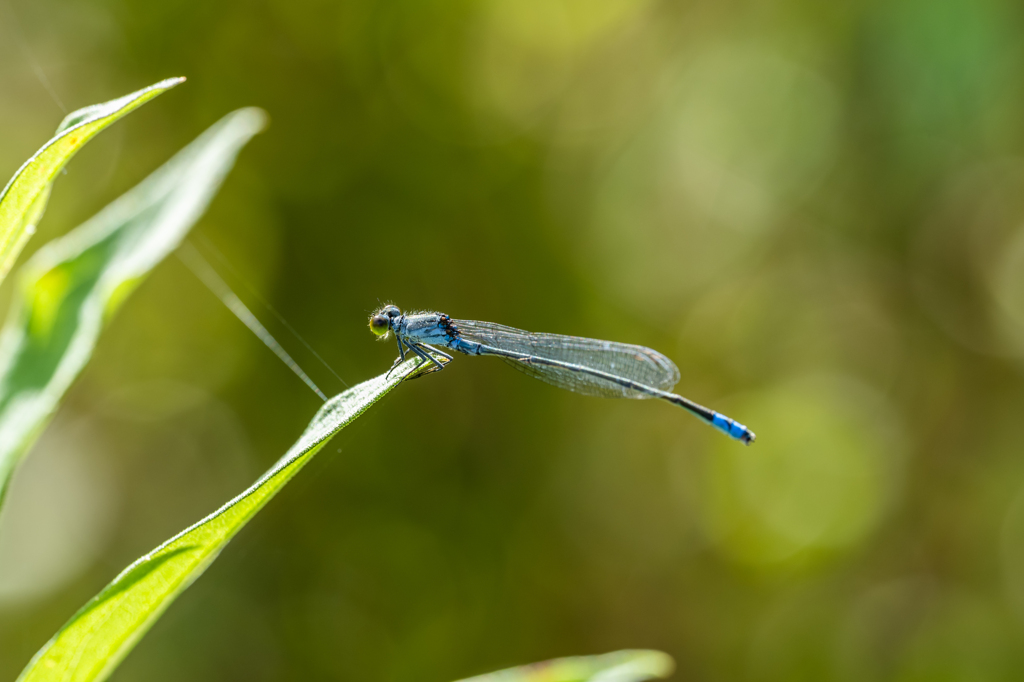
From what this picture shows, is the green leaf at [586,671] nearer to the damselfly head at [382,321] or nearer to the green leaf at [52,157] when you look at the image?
the green leaf at [52,157]

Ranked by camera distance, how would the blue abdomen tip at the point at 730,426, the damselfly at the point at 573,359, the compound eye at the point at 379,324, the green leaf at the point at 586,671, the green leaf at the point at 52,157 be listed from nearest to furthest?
1. the green leaf at the point at 52,157
2. the green leaf at the point at 586,671
3. the compound eye at the point at 379,324
4. the blue abdomen tip at the point at 730,426
5. the damselfly at the point at 573,359

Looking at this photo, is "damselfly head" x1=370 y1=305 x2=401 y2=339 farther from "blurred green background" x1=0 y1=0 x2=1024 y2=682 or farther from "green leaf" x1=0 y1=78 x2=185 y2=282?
"green leaf" x1=0 y1=78 x2=185 y2=282

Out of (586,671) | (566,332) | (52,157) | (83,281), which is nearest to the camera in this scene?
(52,157)

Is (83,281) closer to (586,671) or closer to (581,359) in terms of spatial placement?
(586,671)

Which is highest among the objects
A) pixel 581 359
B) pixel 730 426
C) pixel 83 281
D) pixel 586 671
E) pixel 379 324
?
pixel 379 324

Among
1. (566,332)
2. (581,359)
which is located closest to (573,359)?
(581,359)

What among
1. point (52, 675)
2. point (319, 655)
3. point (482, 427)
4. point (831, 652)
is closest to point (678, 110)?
point (482, 427)

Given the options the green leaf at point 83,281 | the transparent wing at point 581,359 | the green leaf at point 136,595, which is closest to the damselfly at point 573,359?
the transparent wing at point 581,359
